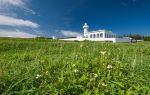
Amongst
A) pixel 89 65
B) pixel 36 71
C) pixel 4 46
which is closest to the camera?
pixel 36 71

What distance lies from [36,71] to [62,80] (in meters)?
0.80

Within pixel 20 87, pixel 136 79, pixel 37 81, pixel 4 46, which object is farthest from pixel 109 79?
pixel 4 46

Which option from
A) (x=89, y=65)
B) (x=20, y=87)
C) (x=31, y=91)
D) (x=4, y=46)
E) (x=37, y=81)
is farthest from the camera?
(x=4, y=46)

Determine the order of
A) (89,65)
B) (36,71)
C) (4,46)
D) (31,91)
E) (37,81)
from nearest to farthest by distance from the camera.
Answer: (31,91) < (37,81) < (36,71) < (89,65) < (4,46)

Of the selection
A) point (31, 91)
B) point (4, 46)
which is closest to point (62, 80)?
point (31, 91)

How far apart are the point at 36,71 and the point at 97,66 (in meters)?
1.64

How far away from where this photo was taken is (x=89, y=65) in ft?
18.9

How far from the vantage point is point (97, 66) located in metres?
5.83

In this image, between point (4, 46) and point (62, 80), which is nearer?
point (62, 80)

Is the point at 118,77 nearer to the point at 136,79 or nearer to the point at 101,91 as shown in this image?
Answer: the point at 136,79

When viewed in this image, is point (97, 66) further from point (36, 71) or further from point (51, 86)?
point (51, 86)

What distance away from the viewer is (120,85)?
13.9ft

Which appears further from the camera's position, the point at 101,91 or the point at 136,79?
the point at 136,79

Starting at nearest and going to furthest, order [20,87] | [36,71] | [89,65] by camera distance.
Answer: [20,87] < [36,71] < [89,65]
